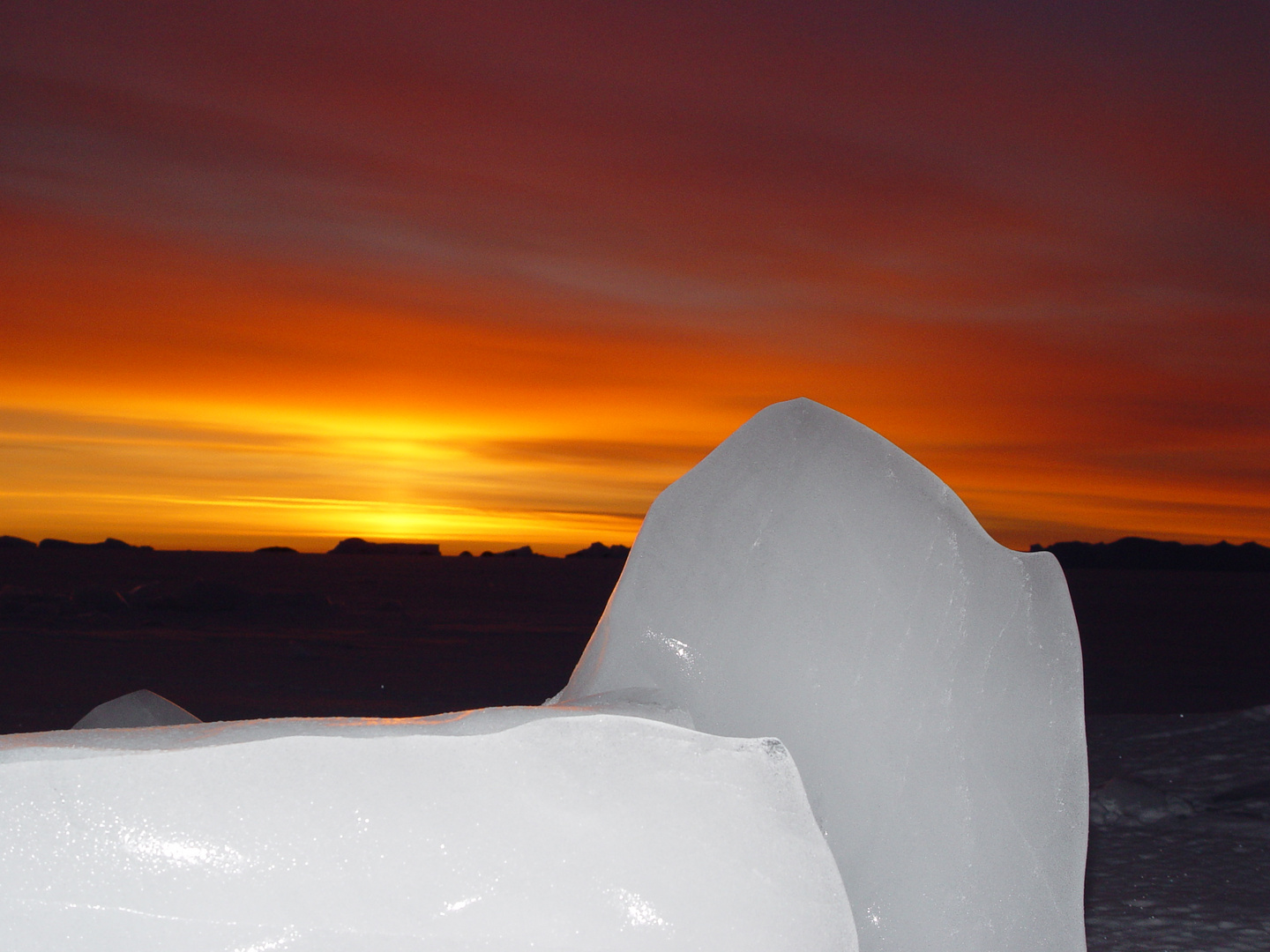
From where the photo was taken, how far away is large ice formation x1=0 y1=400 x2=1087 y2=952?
6.07ft

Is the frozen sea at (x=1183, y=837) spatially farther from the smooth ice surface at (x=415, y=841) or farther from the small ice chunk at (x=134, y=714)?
the small ice chunk at (x=134, y=714)

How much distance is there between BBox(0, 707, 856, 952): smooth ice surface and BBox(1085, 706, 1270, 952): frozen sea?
298 centimetres

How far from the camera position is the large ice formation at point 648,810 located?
6.07 feet

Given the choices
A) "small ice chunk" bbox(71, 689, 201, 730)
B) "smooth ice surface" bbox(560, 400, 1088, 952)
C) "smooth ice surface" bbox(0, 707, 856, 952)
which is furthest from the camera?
"small ice chunk" bbox(71, 689, 201, 730)

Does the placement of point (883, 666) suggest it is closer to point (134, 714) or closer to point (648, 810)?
point (648, 810)

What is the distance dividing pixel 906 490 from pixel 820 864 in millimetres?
1192

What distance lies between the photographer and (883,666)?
2.69 m

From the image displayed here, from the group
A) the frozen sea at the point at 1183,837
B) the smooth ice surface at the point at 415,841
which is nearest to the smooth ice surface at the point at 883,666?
the smooth ice surface at the point at 415,841

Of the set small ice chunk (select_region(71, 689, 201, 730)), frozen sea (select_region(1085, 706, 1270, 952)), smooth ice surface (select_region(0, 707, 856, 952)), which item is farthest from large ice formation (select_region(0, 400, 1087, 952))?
frozen sea (select_region(1085, 706, 1270, 952))

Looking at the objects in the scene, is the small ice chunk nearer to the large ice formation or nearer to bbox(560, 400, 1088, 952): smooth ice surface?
the large ice formation

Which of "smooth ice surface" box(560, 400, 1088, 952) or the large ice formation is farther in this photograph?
"smooth ice surface" box(560, 400, 1088, 952)

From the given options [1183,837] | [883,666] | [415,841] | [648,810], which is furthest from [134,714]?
[1183,837]

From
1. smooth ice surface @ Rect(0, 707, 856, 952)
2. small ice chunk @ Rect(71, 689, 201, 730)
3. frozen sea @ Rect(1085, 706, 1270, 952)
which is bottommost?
frozen sea @ Rect(1085, 706, 1270, 952)

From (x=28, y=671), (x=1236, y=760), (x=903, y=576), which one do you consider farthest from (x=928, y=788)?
(x=28, y=671)
